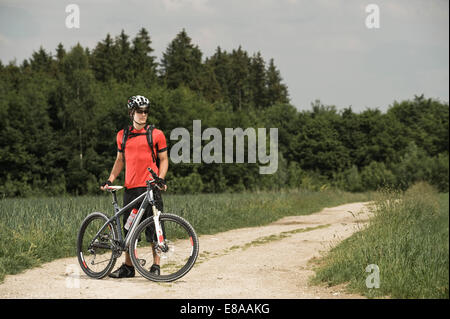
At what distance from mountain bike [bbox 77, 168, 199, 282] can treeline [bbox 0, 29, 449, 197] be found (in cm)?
1997

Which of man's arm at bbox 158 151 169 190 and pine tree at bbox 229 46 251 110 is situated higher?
pine tree at bbox 229 46 251 110

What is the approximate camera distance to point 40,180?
1518 inches

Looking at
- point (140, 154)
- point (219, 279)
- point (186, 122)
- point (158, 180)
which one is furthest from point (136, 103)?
point (186, 122)

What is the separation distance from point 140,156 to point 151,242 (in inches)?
43.4

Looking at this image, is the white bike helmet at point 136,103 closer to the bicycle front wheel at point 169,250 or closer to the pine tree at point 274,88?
the bicycle front wheel at point 169,250

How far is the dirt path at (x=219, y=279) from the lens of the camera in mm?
6148

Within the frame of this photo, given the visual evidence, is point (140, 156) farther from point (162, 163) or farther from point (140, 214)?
point (140, 214)

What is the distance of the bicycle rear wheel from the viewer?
7145 mm

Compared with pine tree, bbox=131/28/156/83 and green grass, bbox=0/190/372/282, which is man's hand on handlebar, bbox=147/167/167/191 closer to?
green grass, bbox=0/190/372/282

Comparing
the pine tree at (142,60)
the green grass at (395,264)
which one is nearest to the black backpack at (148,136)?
the green grass at (395,264)

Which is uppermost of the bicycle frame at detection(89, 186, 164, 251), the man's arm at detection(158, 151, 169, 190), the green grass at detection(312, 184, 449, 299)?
the man's arm at detection(158, 151, 169, 190)

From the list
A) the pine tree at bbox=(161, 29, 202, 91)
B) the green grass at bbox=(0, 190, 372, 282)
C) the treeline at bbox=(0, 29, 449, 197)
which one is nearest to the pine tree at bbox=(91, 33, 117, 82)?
the treeline at bbox=(0, 29, 449, 197)

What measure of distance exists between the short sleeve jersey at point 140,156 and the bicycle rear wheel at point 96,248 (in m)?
0.74

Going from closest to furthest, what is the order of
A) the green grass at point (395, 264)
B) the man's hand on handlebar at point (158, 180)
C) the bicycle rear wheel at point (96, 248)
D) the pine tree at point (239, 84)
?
the green grass at point (395, 264) < the man's hand on handlebar at point (158, 180) < the bicycle rear wheel at point (96, 248) < the pine tree at point (239, 84)
